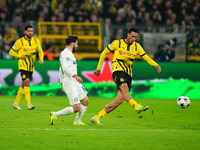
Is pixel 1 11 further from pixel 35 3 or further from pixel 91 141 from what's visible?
pixel 91 141

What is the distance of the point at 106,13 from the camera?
2306 centimetres

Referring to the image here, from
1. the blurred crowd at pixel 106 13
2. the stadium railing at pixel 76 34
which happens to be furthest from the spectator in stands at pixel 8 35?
the stadium railing at pixel 76 34

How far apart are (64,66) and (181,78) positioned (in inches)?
426

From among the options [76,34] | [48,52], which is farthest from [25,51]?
[76,34]

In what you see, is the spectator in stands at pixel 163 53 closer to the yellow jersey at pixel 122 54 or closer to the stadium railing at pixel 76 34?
the stadium railing at pixel 76 34

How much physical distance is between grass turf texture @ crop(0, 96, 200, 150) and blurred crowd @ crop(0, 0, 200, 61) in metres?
7.16

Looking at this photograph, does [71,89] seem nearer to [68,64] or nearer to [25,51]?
[68,64]

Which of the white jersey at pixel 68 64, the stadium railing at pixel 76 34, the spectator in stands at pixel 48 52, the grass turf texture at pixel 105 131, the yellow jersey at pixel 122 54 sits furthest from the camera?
the stadium railing at pixel 76 34

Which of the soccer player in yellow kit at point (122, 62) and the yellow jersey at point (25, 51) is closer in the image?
the soccer player in yellow kit at point (122, 62)

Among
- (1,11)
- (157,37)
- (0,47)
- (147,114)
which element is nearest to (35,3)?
(1,11)

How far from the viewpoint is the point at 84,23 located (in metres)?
21.5

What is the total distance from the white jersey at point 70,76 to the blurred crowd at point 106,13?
1017cm

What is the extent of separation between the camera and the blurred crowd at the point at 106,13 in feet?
67.7

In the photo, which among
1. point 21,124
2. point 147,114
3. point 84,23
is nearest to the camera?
point 21,124
